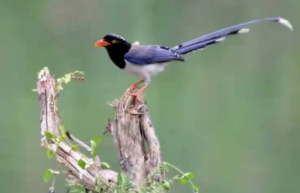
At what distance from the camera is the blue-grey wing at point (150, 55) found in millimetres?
2217

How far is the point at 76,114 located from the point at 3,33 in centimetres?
62

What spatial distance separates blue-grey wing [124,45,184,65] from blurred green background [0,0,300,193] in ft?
4.43

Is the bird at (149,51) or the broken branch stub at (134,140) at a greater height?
the bird at (149,51)

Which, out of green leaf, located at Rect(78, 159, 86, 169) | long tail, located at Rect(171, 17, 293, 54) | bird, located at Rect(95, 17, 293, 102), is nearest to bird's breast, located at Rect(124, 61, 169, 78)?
bird, located at Rect(95, 17, 293, 102)

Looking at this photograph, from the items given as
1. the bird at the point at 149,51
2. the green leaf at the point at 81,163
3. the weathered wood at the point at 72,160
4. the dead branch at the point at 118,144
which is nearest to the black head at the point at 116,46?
the bird at the point at 149,51

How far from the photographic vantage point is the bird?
2156 mm

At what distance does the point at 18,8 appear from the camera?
4012 mm

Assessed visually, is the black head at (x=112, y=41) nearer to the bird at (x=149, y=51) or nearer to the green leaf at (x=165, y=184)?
the bird at (x=149, y=51)

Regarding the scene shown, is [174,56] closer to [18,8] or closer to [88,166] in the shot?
[88,166]

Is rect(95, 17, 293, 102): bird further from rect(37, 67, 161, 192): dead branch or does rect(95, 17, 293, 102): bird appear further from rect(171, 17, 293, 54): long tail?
rect(37, 67, 161, 192): dead branch

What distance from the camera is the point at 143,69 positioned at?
7.45 ft

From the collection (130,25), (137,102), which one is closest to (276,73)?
(130,25)

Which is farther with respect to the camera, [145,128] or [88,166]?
[145,128]

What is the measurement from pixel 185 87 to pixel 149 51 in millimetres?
1617
